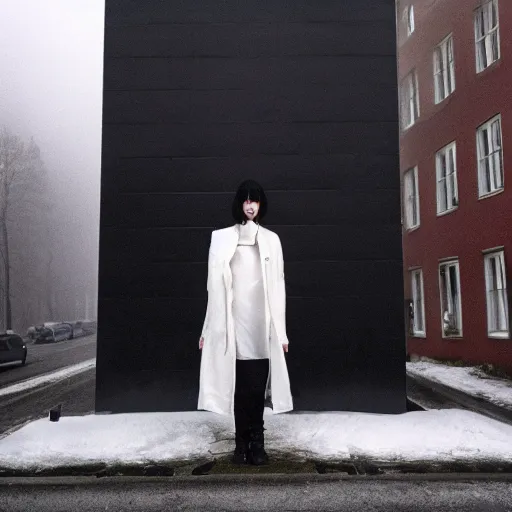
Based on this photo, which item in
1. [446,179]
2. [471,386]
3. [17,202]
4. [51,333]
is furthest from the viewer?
[51,333]

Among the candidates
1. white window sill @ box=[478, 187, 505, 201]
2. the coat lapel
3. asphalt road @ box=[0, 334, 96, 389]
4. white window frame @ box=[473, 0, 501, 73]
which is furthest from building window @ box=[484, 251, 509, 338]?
asphalt road @ box=[0, 334, 96, 389]

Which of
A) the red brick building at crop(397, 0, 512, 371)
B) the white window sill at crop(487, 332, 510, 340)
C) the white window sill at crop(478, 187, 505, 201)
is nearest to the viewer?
the white window sill at crop(487, 332, 510, 340)

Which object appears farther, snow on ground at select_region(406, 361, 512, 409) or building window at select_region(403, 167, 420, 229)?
building window at select_region(403, 167, 420, 229)

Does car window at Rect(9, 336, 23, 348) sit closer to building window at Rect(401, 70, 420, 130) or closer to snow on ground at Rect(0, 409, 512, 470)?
building window at Rect(401, 70, 420, 130)

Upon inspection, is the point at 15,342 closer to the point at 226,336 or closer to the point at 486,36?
the point at 486,36

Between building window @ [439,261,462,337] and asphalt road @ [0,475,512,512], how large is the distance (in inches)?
399

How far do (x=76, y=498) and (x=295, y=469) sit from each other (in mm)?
1420

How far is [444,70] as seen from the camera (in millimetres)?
14367

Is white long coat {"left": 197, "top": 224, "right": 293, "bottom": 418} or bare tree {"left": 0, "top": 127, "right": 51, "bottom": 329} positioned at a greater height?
bare tree {"left": 0, "top": 127, "right": 51, "bottom": 329}

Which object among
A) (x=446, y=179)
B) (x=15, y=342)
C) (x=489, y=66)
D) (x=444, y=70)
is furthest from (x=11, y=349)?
(x=489, y=66)

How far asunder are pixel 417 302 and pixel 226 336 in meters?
12.5

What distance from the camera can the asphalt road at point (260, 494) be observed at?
3170 mm

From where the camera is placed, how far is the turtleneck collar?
416 cm

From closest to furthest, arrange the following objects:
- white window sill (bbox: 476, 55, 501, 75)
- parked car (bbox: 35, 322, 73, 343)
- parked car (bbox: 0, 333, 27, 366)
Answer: white window sill (bbox: 476, 55, 501, 75) < parked car (bbox: 0, 333, 27, 366) < parked car (bbox: 35, 322, 73, 343)
